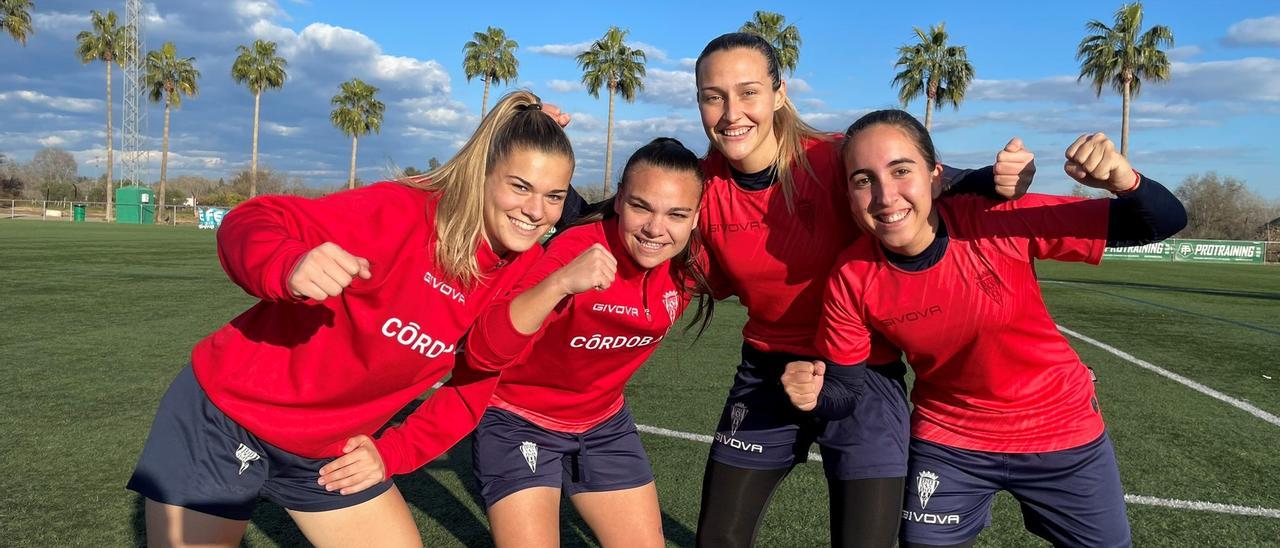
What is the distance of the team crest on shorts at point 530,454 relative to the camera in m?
3.25

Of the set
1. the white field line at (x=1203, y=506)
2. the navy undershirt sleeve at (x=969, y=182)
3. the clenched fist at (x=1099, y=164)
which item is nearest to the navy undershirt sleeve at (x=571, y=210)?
the navy undershirt sleeve at (x=969, y=182)

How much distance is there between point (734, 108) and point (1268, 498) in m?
4.06

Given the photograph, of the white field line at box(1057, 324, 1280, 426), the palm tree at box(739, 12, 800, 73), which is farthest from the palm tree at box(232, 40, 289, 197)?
the white field line at box(1057, 324, 1280, 426)

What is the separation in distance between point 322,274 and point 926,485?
7.24 feet

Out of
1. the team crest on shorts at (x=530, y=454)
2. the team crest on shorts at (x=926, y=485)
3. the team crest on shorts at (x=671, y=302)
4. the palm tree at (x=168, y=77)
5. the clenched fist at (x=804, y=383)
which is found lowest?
the team crest on shorts at (x=530, y=454)

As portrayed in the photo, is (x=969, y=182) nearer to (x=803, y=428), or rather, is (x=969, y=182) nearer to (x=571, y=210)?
(x=803, y=428)

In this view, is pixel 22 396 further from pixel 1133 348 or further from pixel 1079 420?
pixel 1133 348

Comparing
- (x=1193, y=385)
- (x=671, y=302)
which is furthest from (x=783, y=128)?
(x=1193, y=385)

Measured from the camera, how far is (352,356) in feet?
8.71

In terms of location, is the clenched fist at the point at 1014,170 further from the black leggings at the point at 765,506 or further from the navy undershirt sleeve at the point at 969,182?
the black leggings at the point at 765,506

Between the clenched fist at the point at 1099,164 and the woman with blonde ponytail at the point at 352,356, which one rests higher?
the clenched fist at the point at 1099,164

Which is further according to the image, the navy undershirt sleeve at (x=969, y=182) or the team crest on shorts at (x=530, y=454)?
the team crest on shorts at (x=530, y=454)

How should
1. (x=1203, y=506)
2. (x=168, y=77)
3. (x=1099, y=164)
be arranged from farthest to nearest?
(x=168, y=77), (x=1203, y=506), (x=1099, y=164)

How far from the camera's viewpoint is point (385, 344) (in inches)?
105
